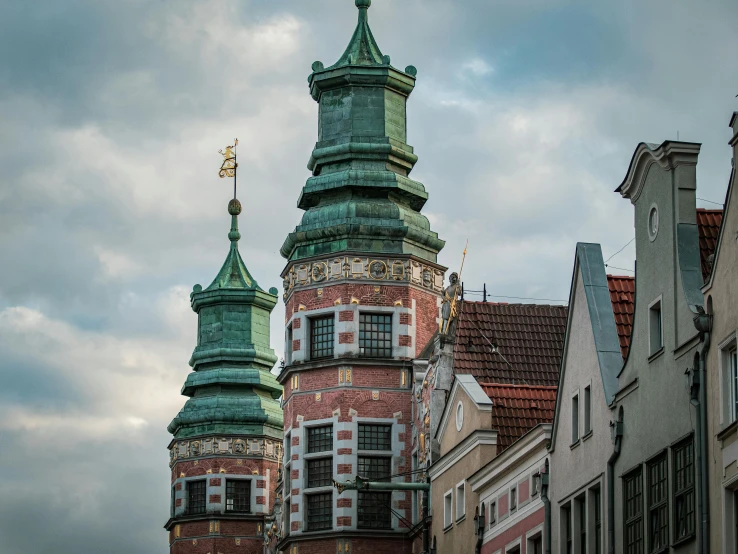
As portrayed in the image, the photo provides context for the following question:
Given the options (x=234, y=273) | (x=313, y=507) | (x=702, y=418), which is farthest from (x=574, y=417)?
(x=234, y=273)

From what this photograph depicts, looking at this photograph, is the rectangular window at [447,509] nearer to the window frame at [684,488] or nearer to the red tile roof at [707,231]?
the red tile roof at [707,231]

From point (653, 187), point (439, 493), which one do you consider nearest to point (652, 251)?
point (653, 187)

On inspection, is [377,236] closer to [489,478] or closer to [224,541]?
[489,478]

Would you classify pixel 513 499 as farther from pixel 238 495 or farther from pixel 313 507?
pixel 238 495

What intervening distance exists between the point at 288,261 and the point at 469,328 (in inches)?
365

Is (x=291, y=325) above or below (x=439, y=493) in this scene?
above

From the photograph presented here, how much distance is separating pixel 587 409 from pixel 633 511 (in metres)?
3.82

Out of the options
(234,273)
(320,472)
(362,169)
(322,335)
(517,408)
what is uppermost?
(234,273)

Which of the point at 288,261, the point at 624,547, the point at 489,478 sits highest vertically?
the point at 288,261

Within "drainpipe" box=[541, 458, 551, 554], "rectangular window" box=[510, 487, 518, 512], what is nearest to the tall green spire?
"rectangular window" box=[510, 487, 518, 512]

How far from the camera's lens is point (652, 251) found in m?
38.0

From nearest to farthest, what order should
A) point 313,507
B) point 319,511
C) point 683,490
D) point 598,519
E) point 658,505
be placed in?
point 683,490 < point 658,505 < point 598,519 < point 319,511 < point 313,507

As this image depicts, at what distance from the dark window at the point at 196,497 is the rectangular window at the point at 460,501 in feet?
106

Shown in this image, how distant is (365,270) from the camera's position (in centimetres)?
6203
